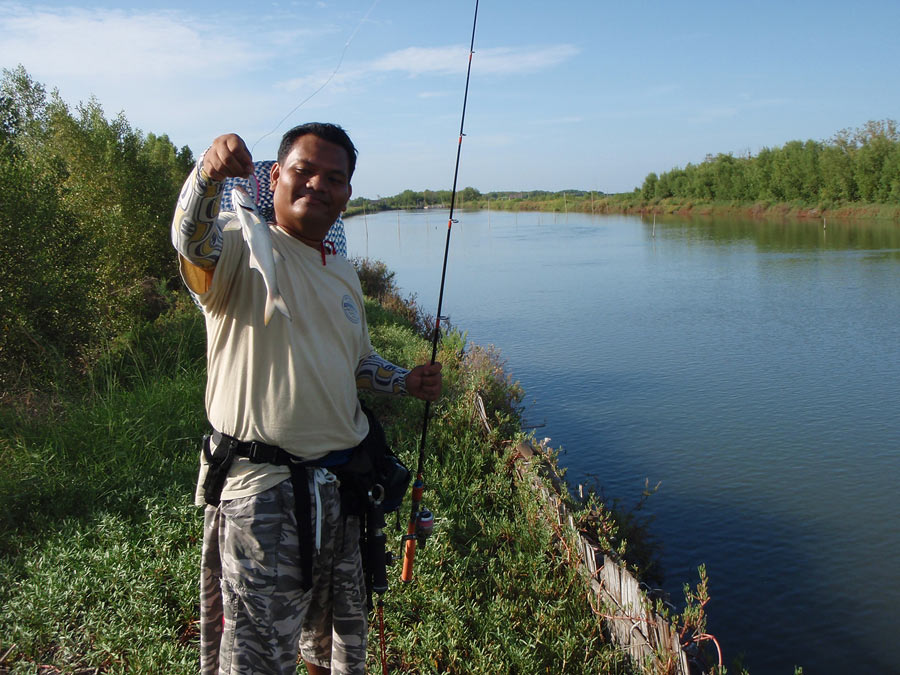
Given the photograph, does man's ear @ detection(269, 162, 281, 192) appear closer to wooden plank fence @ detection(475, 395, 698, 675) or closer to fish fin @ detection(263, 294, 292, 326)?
fish fin @ detection(263, 294, 292, 326)

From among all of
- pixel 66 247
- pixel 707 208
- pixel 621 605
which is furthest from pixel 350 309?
pixel 707 208

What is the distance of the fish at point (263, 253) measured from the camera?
1945mm

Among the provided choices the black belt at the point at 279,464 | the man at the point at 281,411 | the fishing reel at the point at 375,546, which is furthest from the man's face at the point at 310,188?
the fishing reel at the point at 375,546

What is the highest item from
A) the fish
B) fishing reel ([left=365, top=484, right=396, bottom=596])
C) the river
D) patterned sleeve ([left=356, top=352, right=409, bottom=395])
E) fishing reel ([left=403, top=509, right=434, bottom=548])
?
the fish

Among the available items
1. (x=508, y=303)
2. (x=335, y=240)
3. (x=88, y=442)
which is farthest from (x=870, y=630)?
(x=508, y=303)

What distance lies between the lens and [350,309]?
8.00 ft

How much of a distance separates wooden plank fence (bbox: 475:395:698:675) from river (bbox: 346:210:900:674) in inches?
75.7

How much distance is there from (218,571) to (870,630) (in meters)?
5.57

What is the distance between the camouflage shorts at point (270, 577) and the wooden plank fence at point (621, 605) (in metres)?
1.85

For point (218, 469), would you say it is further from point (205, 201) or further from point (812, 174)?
point (812, 174)

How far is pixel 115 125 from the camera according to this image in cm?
1706

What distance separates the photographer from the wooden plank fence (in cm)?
351

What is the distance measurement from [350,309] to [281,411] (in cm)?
45

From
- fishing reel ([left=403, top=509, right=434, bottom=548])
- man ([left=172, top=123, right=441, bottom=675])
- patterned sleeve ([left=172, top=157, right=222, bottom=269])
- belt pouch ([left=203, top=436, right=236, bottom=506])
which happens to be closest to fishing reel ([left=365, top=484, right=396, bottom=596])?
man ([left=172, top=123, right=441, bottom=675])
